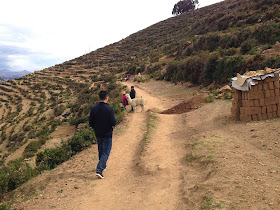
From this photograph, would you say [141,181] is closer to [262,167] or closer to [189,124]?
[262,167]

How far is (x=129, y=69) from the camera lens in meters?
38.1

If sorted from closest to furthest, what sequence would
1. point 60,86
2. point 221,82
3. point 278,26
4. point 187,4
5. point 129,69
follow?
point 221,82 → point 278,26 → point 129,69 → point 60,86 → point 187,4

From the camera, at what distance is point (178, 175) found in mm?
4855

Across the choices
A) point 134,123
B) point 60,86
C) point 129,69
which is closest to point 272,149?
point 134,123

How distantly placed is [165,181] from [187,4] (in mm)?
88414

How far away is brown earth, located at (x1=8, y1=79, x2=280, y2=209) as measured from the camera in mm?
3670

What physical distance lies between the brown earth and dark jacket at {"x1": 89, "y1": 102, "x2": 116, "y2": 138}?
112cm

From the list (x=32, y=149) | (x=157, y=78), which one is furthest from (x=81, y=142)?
(x=157, y=78)

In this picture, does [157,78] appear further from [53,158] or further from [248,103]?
[53,158]

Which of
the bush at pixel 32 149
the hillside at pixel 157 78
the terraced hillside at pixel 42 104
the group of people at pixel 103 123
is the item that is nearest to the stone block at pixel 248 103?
the group of people at pixel 103 123

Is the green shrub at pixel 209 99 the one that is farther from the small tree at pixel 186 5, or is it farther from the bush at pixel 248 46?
the small tree at pixel 186 5

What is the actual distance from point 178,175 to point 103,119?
210cm

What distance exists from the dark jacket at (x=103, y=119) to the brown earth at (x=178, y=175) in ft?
3.67

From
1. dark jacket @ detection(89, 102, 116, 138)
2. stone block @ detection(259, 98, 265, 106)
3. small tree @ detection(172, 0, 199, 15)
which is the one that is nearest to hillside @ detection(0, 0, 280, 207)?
dark jacket @ detection(89, 102, 116, 138)
